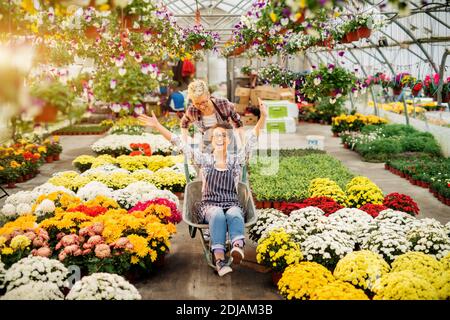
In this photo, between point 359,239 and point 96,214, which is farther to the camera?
point 96,214

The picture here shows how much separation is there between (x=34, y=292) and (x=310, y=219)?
2.56m

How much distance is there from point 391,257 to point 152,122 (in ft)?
7.24

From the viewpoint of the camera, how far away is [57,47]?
8.05 metres

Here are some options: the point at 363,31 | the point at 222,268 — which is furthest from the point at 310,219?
the point at 363,31

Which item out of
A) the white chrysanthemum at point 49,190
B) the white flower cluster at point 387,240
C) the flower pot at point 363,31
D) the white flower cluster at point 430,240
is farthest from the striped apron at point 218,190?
the flower pot at point 363,31

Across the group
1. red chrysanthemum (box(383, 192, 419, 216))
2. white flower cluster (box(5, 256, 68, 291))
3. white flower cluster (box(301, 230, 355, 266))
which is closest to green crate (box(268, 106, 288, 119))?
red chrysanthemum (box(383, 192, 419, 216))

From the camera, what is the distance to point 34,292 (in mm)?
3004

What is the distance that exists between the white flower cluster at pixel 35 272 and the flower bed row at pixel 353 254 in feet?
4.89

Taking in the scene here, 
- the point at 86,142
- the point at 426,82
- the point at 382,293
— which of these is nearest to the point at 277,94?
the point at 86,142

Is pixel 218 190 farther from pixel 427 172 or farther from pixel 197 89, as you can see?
pixel 427 172

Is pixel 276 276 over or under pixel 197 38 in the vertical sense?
under

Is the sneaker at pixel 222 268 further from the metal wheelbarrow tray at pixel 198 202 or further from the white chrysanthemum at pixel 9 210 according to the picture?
the white chrysanthemum at pixel 9 210

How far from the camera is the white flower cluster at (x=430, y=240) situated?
3.93m
